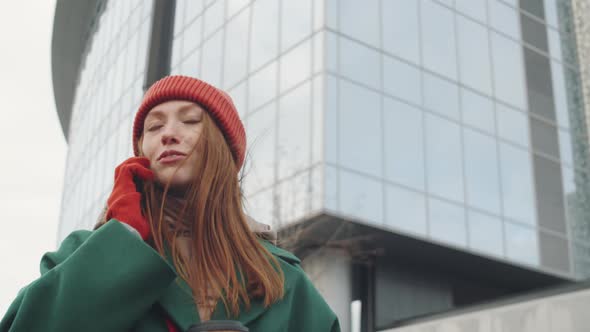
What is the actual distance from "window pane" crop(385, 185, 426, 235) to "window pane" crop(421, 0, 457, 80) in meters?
3.43

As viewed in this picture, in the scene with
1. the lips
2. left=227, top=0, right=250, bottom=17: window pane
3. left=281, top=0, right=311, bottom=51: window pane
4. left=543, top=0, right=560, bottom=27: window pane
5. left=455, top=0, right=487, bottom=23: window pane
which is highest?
left=543, top=0, right=560, bottom=27: window pane

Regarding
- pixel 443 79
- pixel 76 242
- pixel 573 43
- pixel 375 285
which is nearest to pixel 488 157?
pixel 443 79

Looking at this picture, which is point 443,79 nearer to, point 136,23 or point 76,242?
point 136,23

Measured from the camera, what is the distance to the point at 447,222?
18.4 m

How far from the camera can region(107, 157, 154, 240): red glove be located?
199cm

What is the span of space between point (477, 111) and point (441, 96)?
120cm

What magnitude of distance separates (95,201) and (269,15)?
11.1m

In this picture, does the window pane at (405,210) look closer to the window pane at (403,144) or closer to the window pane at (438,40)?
the window pane at (403,144)

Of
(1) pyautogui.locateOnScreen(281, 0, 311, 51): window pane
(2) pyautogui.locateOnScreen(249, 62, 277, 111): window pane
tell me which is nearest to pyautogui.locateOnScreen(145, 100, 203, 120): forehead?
(1) pyautogui.locateOnScreen(281, 0, 311, 51): window pane

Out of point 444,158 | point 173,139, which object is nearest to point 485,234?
point 444,158

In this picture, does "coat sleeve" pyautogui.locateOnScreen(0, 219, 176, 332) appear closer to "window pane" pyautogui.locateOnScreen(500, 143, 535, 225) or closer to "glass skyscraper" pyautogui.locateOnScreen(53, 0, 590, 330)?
"glass skyscraper" pyautogui.locateOnScreen(53, 0, 590, 330)

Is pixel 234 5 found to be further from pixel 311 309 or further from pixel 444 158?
pixel 311 309

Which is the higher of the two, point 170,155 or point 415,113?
point 415,113

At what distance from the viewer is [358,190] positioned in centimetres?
1678
